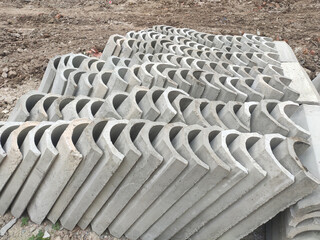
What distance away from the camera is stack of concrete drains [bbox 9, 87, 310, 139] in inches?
140

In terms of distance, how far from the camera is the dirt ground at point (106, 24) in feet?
23.9

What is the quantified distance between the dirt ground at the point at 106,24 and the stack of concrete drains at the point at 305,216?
16.1 ft

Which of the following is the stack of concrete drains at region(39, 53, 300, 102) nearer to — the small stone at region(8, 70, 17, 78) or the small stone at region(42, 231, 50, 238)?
the small stone at region(42, 231, 50, 238)

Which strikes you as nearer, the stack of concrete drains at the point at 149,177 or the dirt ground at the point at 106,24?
the stack of concrete drains at the point at 149,177

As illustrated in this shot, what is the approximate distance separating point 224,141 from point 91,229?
6.13 ft

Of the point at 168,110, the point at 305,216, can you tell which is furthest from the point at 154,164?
the point at 305,216

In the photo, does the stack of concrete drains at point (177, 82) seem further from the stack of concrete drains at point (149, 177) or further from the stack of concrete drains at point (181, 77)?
the stack of concrete drains at point (149, 177)

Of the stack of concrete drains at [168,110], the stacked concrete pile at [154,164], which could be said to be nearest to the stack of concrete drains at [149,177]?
the stacked concrete pile at [154,164]

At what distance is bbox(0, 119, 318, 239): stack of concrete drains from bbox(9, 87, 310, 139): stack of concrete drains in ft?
1.22

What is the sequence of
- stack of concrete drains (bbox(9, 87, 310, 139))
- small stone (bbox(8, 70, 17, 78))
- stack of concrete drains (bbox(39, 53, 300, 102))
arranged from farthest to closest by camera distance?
small stone (bbox(8, 70, 17, 78)) → stack of concrete drains (bbox(39, 53, 300, 102)) → stack of concrete drains (bbox(9, 87, 310, 139))

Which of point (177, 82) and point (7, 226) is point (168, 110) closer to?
point (177, 82)

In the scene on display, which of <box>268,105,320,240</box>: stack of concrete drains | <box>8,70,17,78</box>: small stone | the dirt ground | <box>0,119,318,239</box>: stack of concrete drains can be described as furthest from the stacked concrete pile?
<box>8,70,17,78</box>: small stone

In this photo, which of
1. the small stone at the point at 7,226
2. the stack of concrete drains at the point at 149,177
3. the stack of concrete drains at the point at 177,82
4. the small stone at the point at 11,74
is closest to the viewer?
the stack of concrete drains at the point at 149,177

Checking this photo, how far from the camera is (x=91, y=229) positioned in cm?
350
